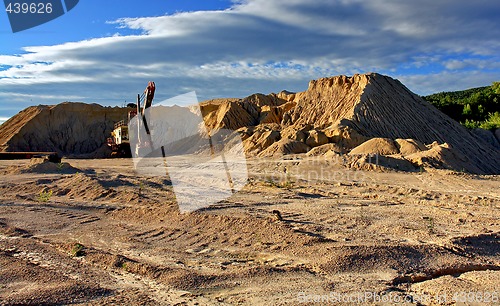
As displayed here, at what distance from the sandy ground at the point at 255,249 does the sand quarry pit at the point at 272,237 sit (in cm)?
3

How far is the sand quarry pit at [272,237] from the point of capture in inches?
203

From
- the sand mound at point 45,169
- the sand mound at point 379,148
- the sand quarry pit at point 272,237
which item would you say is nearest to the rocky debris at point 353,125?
the sand mound at point 379,148

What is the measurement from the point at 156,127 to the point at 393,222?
3167 cm

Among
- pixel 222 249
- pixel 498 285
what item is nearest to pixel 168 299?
pixel 222 249

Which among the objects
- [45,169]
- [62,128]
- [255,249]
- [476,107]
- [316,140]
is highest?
[476,107]

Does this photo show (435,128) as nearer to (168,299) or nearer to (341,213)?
(341,213)

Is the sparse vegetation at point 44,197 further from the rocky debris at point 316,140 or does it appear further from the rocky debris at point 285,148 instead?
the rocky debris at point 316,140

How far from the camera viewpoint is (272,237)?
725 cm

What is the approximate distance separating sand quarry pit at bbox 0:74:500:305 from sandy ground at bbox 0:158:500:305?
27 millimetres

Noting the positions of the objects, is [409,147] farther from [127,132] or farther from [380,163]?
[127,132]

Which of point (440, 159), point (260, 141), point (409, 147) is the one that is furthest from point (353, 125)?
point (440, 159)

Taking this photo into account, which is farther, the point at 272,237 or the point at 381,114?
the point at 381,114

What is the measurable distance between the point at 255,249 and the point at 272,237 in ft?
1.70

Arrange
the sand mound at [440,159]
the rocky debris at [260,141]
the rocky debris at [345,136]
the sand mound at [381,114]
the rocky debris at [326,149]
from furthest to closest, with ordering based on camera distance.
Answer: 1. the rocky debris at [260,141]
2. the sand mound at [381,114]
3. the rocky debris at [345,136]
4. the rocky debris at [326,149]
5. the sand mound at [440,159]
